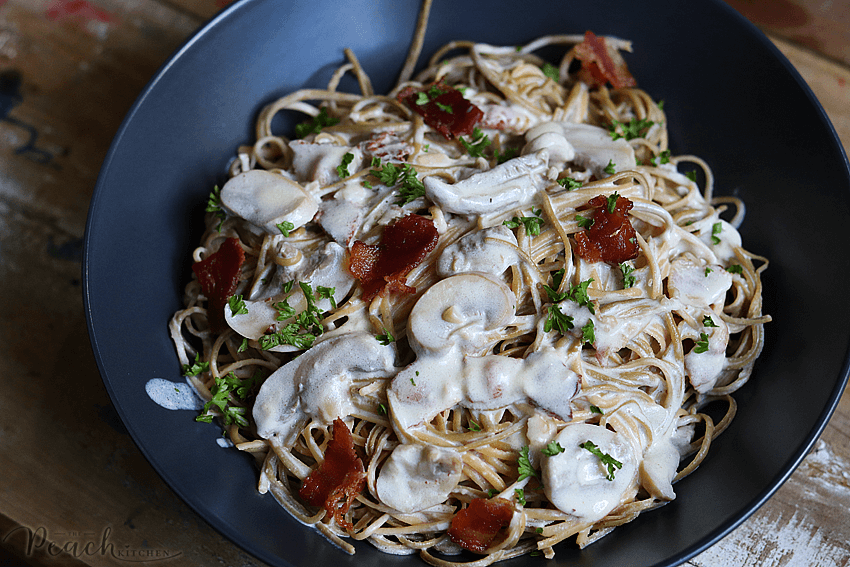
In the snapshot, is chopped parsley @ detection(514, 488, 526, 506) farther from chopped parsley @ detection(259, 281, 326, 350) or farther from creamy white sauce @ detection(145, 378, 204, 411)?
creamy white sauce @ detection(145, 378, 204, 411)

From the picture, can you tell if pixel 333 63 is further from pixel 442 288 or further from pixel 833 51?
pixel 833 51

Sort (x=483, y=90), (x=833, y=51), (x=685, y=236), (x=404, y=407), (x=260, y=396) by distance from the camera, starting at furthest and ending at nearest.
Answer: (x=833, y=51) → (x=483, y=90) → (x=685, y=236) → (x=260, y=396) → (x=404, y=407)

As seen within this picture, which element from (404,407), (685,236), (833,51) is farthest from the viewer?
(833,51)

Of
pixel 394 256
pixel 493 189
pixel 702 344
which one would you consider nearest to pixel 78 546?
pixel 394 256

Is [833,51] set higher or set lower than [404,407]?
higher

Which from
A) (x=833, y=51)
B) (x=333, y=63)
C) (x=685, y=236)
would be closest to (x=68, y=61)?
(x=333, y=63)

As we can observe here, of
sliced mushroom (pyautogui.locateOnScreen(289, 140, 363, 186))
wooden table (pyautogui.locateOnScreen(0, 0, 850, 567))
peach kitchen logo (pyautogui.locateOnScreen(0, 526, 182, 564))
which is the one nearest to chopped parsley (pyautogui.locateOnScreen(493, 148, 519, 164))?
sliced mushroom (pyautogui.locateOnScreen(289, 140, 363, 186))

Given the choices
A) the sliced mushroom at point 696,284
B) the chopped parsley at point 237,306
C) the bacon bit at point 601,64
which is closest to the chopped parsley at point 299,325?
the chopped parsley at point 237,306
